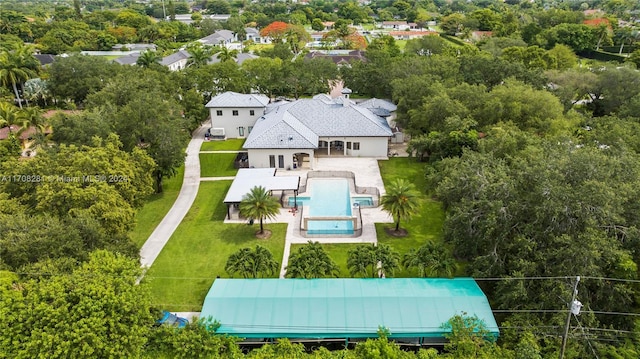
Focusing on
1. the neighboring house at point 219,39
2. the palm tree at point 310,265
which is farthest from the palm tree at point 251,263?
the neighboring house at point 219,39

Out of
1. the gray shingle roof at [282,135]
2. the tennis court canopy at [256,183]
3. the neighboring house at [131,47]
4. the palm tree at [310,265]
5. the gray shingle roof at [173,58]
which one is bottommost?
the tennis court canopy at [256,183]

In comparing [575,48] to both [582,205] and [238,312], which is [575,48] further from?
[238,312]

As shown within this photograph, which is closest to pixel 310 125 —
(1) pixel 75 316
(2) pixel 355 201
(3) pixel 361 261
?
(2) pixel 355 201

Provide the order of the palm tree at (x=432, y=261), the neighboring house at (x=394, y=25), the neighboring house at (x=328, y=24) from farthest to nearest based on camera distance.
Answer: the neighboring house at (x=394, y=25) → the neighboring house at (x=328, y=24) → the palm tree at (x=432, y=261)

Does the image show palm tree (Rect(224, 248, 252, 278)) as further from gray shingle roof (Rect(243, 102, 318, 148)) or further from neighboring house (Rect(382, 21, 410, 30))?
neighboring house (Rect(382, 21, 410, 30))

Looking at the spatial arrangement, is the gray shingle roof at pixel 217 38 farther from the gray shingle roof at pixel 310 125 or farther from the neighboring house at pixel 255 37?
the gray shingle roof at pixel 310 125

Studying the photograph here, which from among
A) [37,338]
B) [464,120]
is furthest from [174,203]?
[464,120]
